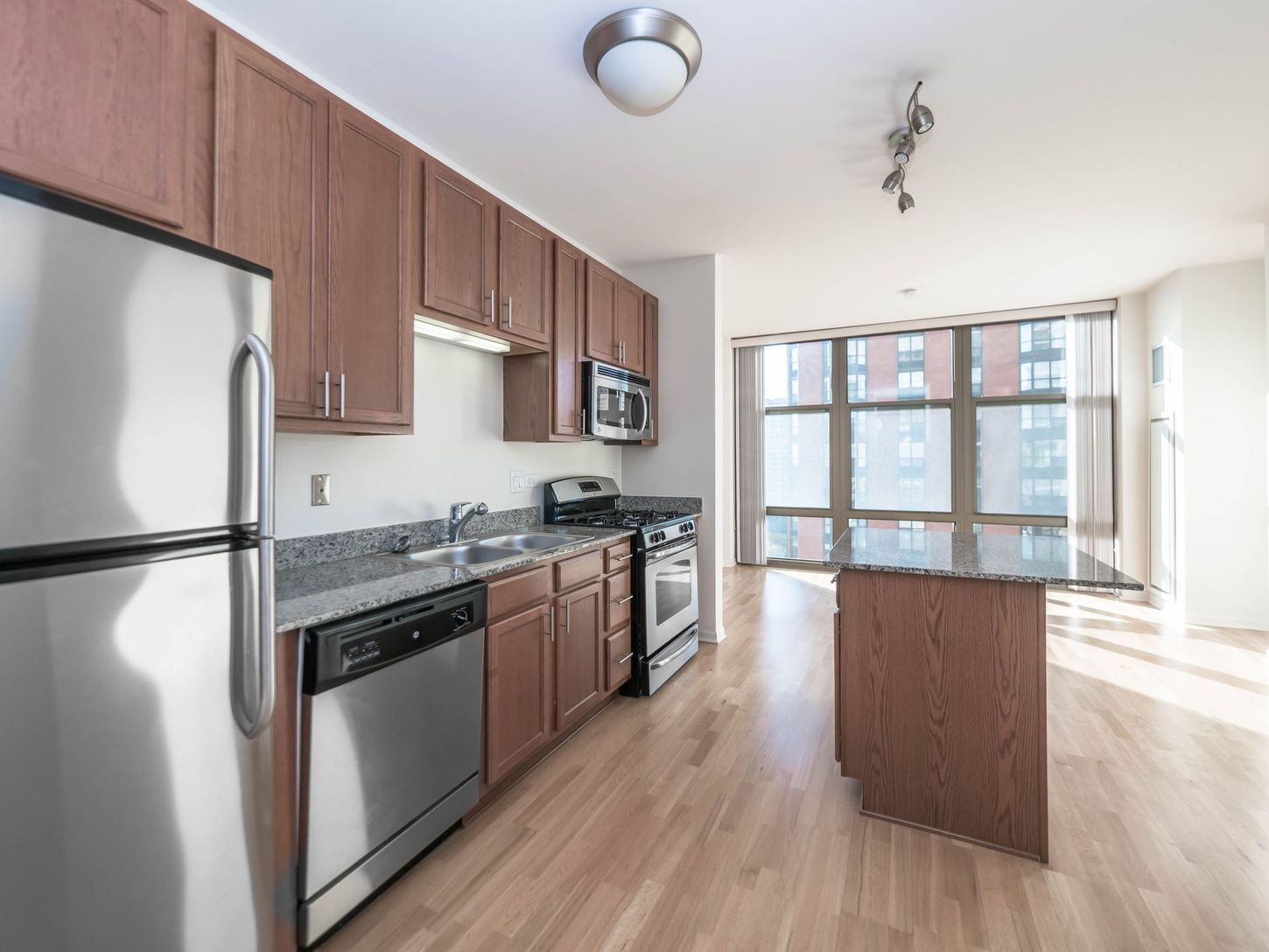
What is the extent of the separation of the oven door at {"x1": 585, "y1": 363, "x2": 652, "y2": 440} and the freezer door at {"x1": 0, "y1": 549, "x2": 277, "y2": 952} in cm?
220

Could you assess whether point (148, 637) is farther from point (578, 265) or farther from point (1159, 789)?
point (1159, 789)

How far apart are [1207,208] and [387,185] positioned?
14.0 feet

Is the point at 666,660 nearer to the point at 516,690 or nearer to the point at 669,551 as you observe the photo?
the point at 669,551

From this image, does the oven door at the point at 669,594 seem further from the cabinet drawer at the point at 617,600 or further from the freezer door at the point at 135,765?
the freezer door at the point at 135,765

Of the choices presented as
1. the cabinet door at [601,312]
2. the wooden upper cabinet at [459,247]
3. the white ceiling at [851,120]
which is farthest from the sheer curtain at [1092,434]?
the wooden upper cabinet at [459,247]

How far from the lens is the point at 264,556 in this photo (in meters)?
1.21

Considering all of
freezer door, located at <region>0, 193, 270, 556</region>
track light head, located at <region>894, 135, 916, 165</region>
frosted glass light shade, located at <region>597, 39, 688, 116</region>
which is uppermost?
track light head, located at <region>894, 135, 916, 165</region>

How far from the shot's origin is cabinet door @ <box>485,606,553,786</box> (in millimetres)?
2008

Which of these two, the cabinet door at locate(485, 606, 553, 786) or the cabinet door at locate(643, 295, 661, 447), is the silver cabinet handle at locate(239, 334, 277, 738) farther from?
the cabinet door at locate(643, 295, 661, 447)

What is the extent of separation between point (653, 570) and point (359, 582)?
5.51ft

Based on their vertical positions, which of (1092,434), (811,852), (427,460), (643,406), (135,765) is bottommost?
(811,852)

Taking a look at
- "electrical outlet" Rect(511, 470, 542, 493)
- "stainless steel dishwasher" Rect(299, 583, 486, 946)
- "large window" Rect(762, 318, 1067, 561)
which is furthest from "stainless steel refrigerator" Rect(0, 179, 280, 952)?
"large window" Rect(762, 318, 1067, 561)

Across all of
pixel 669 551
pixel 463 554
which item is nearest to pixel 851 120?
pixel 669 551

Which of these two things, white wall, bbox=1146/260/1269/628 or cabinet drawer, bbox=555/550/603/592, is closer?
cabinet drawer, bbox=555/550/603/592
